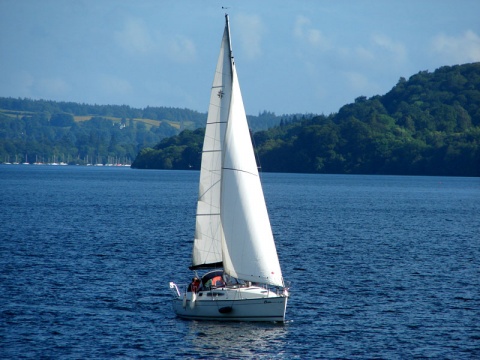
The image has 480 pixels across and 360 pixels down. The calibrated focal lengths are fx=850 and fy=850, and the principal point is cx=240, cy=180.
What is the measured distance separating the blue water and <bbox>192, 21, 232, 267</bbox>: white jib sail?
169 inches

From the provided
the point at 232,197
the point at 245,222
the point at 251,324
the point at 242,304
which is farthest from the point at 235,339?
the point at 232,197

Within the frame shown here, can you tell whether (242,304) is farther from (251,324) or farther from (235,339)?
(235,339)

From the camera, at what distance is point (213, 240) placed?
156 ft

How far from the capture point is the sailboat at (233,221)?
4575 cm

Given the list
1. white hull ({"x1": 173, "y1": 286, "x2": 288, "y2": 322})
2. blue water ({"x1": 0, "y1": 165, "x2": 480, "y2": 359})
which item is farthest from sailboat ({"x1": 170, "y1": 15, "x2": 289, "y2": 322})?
blue water ({"x1": 0, "y1": 165, "x2": 480, "y2": 359})

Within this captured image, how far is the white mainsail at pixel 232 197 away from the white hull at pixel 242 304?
82 cm

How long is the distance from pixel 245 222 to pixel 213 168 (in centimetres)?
345

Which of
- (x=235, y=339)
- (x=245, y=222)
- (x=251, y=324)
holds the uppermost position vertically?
(x=245, y=222)

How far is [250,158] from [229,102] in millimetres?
3290

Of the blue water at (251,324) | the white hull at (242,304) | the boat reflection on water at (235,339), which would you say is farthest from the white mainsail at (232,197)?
the blue water at (251,324)

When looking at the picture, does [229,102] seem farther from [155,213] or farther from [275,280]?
[155,213]

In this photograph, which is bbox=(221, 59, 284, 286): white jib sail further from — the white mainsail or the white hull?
the white hull

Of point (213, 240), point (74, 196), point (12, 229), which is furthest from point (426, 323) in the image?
point (74, 196)

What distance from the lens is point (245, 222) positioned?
4669 cm
